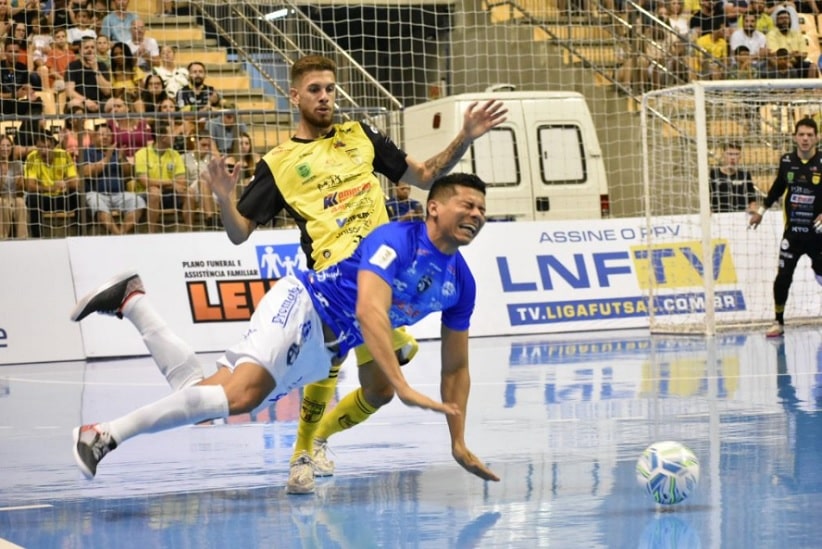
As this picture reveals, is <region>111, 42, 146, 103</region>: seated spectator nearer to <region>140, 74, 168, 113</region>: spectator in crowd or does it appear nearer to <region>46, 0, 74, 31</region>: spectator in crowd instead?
<region>140, 74, 168, 113</region>: spectator in crowd

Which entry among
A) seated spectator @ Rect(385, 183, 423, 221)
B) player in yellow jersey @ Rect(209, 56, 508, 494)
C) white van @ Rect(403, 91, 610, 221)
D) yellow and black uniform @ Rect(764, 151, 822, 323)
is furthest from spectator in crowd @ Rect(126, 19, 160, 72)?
player in yellow jersey @ Rect(209, 56, 508, 494)

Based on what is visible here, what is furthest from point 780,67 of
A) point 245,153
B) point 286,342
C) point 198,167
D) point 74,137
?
point 286,342

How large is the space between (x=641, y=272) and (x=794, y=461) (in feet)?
36.1

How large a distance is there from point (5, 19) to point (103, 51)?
1.37m

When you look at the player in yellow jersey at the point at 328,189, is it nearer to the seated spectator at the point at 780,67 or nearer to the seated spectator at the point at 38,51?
the seated spectator at the point at 38,51

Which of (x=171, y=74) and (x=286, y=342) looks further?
(x=171, y=74)

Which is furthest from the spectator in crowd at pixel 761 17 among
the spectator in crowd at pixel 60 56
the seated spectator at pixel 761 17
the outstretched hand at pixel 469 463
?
the outstretched hand at pixel 469 463

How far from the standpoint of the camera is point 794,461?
24.6 ft

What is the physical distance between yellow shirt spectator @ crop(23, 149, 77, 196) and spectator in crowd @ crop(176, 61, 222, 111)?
7.39 feet

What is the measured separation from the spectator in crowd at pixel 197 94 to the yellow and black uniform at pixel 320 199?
40.0ft

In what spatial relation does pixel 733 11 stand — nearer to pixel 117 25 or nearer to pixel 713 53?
pixel 713 53

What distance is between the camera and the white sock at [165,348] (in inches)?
268

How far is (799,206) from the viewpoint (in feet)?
53.8

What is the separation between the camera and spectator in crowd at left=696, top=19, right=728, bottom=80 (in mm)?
23938
